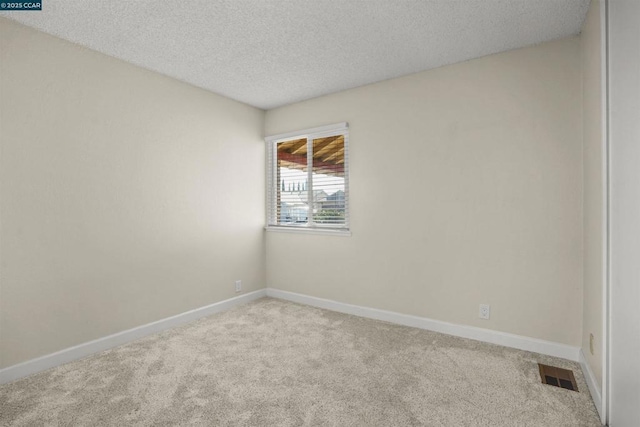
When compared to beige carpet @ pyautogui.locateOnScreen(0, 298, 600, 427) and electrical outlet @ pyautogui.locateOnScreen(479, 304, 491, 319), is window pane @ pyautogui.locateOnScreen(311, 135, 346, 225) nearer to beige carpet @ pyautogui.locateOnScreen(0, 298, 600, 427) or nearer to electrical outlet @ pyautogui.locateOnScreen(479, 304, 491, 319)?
beige carpet @ pyautogui.locateOnScreen(0, 298, 600, 427)

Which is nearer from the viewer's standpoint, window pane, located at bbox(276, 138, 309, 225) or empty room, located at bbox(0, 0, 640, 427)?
empty room, located at bbox(0, 0, 640, 427)

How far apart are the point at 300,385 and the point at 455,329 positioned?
1.62 meters

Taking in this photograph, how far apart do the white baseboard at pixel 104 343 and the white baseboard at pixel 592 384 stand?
131 inches

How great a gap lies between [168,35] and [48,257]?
1921 millimetres

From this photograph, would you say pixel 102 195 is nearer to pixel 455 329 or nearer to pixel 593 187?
pixel 455 329

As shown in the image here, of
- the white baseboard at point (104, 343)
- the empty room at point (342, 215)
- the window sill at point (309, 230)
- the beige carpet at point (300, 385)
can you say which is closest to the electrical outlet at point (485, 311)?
the empty room at point (342, 215)

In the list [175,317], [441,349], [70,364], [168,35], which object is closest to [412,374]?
[441,349]

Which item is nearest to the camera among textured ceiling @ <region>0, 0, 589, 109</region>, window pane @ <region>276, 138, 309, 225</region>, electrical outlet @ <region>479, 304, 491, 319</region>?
textured ceiling @ <region>0, 0, 589, 109</region>

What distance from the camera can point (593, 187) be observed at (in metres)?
2.13

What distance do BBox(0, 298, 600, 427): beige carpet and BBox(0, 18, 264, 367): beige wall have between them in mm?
437

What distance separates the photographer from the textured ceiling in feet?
7.06

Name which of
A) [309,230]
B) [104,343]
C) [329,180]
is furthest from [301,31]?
[104,343]

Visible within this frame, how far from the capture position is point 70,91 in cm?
259

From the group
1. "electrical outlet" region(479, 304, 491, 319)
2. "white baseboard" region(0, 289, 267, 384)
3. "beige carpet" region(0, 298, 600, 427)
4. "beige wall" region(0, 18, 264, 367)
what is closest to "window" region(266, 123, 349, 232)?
"beige wall" region(0, 18, 264, 367)
